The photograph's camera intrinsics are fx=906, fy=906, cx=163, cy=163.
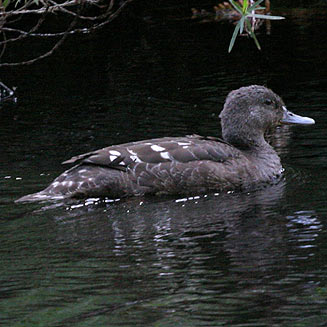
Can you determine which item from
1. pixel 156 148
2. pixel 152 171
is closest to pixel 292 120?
pixel 156 148

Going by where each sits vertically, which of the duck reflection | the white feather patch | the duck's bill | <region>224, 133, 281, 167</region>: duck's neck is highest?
the white feather patch

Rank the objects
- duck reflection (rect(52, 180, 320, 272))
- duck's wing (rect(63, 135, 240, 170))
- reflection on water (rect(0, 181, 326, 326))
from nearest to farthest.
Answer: reflection on water (rect(0, 181, 326, 326)) < duck reflection (rect(52, 180, 320, 272)) < duck's wing (rect(63, 135, 240, 170))

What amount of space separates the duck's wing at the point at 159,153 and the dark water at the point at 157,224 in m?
0.41

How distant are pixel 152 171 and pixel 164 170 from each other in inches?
4.6

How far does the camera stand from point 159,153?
8812 mm

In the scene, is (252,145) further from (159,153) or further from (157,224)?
(157,224)

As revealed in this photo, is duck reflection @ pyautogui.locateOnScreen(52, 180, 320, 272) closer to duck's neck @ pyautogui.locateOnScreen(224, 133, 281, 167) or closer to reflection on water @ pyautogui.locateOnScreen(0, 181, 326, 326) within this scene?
reflection on water @ pyautogui.locateOnScreen(0, 181, 326, 326)

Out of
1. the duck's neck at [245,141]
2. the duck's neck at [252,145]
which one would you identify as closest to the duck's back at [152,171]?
the duck's neck at [252,145]

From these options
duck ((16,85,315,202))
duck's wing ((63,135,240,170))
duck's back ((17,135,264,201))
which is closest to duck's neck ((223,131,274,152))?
duck ((16,85,315,202))

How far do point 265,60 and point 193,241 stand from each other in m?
9.13

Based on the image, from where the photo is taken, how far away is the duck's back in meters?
8.53

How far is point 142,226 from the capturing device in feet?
25.2

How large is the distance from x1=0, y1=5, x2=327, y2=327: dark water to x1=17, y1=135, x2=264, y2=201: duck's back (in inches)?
6.5

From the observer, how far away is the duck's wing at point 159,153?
8672mm
